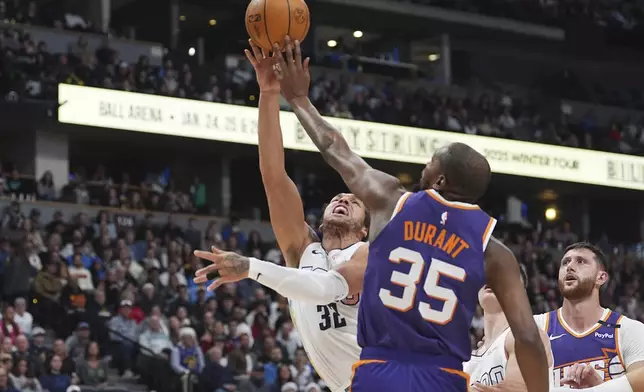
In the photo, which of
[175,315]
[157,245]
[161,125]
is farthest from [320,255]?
[161,125]

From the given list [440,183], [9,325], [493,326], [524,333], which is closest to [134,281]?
[9,325]

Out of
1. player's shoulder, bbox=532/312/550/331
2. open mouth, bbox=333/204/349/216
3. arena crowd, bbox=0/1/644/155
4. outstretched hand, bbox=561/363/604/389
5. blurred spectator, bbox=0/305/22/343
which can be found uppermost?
arena crowd, bbox=0/1/644/155

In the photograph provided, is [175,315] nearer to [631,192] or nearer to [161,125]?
[161,125]

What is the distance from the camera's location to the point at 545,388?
482cm

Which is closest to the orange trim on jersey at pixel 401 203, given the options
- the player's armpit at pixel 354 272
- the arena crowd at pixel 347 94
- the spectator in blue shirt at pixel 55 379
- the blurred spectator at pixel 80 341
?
the player's armpit at pixel 354 272

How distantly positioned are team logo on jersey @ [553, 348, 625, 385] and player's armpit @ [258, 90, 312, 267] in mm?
1802

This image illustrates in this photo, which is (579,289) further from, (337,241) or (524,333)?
(524,333)

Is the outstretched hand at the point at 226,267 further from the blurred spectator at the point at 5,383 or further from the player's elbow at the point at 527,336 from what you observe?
the blurred spectator at the point at 5,383

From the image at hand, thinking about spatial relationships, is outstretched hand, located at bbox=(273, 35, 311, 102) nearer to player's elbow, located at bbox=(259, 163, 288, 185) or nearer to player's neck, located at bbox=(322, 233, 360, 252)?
player's elbow, located at bbox=(259, 163, 288, 185)

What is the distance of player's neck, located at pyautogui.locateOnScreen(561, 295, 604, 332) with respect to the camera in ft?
23.9

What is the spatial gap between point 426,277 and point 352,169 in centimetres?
59

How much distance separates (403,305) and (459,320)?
241 millimetres

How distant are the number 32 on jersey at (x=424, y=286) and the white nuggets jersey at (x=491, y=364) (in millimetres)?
1837

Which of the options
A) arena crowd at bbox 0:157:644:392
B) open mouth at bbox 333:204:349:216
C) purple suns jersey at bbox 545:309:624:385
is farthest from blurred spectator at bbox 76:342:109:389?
open mouth at bbox 333:204:349:216
